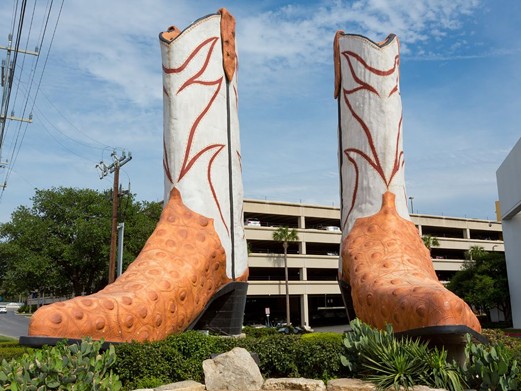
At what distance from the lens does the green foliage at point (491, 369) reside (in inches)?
158

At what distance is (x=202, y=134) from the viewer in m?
6.92

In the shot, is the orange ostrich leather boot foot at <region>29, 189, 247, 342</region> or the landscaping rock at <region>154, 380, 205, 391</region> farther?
the orange ostrich leather boot foot at <region>29, 189, 247, 342</region>

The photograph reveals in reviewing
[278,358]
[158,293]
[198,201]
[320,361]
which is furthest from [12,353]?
[320,361]

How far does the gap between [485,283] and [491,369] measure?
96.3 feet

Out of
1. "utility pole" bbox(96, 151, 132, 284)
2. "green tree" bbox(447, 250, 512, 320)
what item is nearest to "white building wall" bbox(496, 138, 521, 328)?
"green tree" bbox(447, 250, 512, 320)

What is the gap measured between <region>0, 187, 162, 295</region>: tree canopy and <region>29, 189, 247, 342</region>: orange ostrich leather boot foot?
55.7 ft

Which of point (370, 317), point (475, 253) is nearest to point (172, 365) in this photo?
point (370, 317)

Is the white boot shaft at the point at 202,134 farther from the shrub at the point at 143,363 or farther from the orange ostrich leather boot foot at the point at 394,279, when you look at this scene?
the shrub at the point at 143,363

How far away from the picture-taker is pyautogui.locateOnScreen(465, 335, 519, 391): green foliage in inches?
158

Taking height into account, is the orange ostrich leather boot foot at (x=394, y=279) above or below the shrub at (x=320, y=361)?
above

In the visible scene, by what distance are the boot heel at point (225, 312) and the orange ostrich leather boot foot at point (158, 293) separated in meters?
0.17

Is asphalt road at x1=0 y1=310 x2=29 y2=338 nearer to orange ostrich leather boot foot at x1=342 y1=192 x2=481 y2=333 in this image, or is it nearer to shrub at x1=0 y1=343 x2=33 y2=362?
shrub at x1=0 y1=343 x2=33 y2=362

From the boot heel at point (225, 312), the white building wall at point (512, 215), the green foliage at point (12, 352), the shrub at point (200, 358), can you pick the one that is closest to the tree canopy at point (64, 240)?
the green foliage at point (12, 352)

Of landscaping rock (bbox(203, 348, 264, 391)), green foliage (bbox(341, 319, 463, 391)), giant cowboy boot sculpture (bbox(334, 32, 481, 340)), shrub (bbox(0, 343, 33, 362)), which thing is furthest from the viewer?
shrub (bbox(0, 343, 33, 362))
